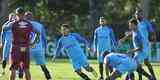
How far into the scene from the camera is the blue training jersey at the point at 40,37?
19.1 meters

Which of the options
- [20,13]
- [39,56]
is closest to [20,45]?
[20,13]

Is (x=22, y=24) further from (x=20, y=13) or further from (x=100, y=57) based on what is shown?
(x=100, y=57)

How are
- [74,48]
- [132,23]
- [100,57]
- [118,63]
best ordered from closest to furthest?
[118,63], [132,23], [74,48], [100,57]

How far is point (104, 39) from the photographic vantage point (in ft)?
73.6

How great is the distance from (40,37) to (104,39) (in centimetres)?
353

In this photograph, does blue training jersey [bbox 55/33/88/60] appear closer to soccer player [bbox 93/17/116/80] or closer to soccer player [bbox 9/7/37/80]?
soccer player [bbox 9/7/37/80]

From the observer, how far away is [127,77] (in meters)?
19.0

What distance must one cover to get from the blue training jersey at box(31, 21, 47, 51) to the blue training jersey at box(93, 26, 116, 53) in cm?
290

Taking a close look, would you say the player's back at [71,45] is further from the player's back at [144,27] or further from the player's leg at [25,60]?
the player's leg at [25,60]

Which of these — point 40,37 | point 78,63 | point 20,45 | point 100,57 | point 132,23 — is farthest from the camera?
point 100,57

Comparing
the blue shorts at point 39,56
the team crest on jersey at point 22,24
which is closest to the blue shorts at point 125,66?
the team crest on jersey at point 22,24

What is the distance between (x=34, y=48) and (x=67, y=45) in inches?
48.2

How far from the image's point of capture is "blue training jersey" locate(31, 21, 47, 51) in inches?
753

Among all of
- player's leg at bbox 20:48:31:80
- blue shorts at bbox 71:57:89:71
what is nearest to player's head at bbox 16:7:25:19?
player's leg at bbox 20:48:31:80
